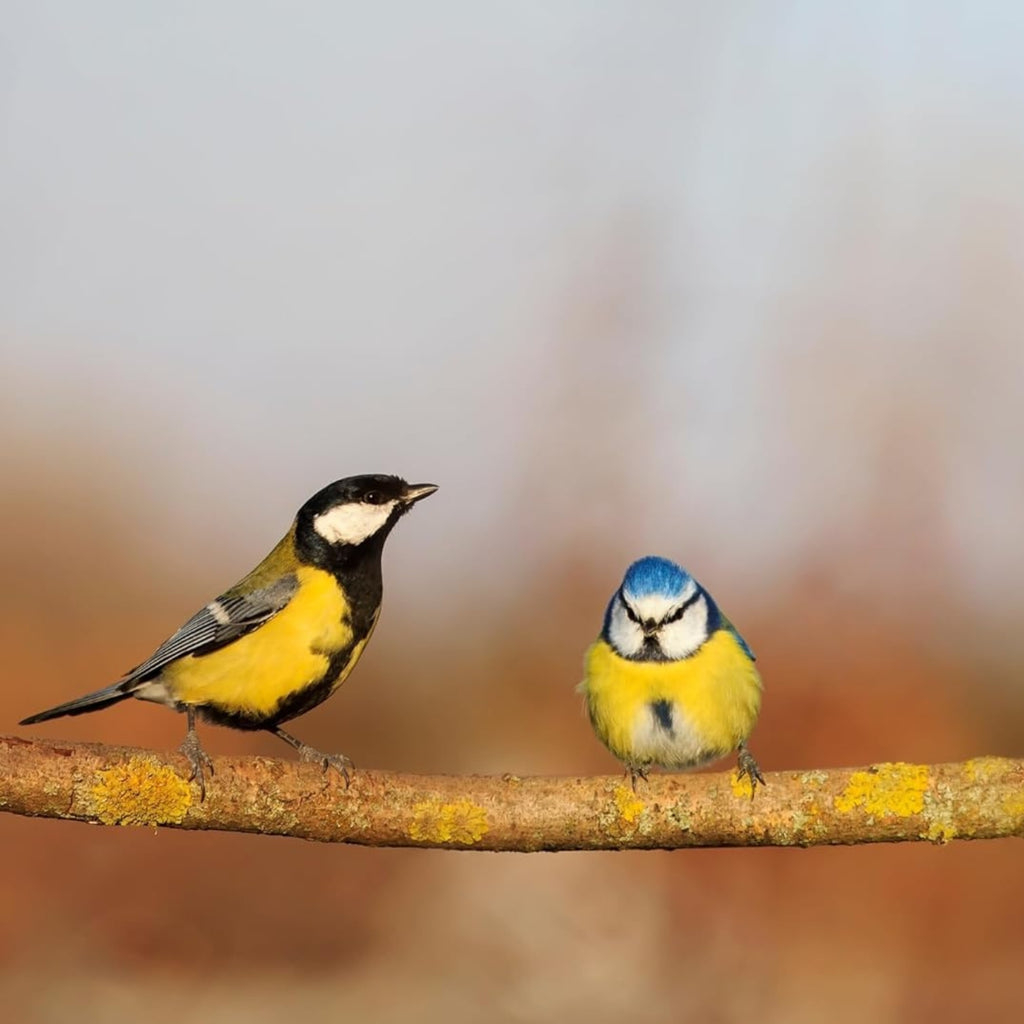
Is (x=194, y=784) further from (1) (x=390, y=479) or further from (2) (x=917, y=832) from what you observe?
(2) (x=917, y=832)

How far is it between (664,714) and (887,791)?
0.70 m

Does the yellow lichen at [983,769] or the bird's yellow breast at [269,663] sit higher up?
the bird's yellow breast at [269,663]

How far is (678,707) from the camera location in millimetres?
2961

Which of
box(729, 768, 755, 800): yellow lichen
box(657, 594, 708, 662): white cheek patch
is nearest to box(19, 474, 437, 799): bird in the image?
box(657, 594, 708, 662): white cheek patch

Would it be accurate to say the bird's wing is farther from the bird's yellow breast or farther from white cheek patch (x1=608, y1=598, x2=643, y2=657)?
white cheek patch (x1=608, y1=598, x2=643, y2=657)

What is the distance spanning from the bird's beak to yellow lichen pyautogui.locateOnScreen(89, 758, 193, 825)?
0.96m

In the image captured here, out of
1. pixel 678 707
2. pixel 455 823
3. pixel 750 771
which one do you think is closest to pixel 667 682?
pixel 678 707

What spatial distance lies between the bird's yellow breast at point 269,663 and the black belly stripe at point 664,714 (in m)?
0.73

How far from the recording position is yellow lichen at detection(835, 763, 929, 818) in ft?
7.67

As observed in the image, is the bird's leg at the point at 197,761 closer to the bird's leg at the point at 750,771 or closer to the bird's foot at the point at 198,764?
the bird's foot at the point at 198,764

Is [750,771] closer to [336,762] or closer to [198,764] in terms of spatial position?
[336,762]

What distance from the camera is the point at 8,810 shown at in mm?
2324

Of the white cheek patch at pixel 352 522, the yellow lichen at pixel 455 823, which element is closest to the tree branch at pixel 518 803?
the yellow lichen at pixel 455 823

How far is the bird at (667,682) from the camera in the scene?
2965 mm
